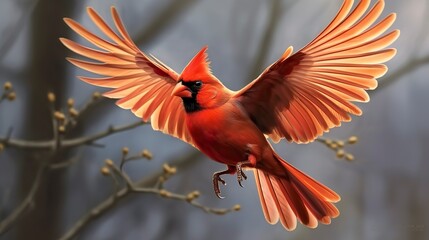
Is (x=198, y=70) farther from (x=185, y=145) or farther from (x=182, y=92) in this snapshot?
(x=185, y=145)

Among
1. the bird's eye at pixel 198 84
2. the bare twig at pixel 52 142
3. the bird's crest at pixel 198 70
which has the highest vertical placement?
the bird's crest at pixel 198 70

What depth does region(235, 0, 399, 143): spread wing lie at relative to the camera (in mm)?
660

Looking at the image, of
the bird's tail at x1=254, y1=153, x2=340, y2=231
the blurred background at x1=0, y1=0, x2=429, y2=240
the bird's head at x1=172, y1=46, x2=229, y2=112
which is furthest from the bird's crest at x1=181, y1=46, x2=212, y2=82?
the blurred background at x1=0, y1=0, x2=429, y2=240

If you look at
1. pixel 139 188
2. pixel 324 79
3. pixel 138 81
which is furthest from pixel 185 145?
pixel 324 79

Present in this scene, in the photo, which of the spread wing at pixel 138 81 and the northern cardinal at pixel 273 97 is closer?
the northern cardinal at pixel 273 97

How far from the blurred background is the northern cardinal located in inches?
13.4

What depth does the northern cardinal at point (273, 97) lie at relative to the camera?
26.3 inches

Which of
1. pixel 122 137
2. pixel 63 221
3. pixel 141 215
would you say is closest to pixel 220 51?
pixel 122 137

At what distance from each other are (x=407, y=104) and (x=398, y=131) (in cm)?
6

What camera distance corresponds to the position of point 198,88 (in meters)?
0.69

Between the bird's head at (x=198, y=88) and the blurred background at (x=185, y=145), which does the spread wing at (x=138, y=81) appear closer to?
the bird's head at (x=198, y=88)

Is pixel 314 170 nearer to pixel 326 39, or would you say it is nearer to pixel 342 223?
pixel 342 223

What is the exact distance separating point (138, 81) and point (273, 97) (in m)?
0.20

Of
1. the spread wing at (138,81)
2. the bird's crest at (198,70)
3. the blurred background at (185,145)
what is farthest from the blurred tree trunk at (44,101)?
the bird's crest at (198,70)
